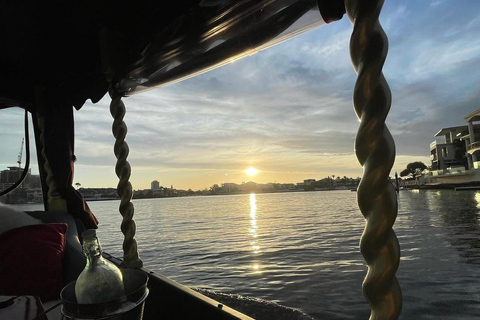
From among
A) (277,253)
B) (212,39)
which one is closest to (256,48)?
(212,39)

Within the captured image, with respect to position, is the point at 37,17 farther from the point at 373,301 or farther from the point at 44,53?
the point at 373,301

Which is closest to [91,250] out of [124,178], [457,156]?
[124,178]

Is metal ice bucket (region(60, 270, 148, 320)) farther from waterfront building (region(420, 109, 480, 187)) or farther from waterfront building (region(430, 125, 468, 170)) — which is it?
waterfront building (region(430, 125, 468, 170))

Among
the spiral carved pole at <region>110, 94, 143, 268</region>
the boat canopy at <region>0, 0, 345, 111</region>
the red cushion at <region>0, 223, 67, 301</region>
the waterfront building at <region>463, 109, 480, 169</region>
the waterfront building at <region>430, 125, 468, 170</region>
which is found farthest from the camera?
the waterfront building at <region>430, 125, 468, 170</region>

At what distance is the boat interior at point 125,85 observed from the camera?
70cm

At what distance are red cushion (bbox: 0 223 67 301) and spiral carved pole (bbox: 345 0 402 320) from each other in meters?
2.27

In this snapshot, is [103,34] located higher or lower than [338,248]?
higher

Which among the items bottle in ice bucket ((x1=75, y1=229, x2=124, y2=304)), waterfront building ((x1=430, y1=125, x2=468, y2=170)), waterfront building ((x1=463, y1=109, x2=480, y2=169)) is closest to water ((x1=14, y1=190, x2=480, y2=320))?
bottle in ice bucket ((x1=75, y1=229, x2=124, y2=304))

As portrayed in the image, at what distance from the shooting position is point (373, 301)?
0.70 metres

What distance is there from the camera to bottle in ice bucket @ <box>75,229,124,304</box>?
85 centimetres

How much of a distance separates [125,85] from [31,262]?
1.50m

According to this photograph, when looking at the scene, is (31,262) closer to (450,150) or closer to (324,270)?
(324,270)

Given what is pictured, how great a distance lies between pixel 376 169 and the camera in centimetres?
69

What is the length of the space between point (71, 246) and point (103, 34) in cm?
177
